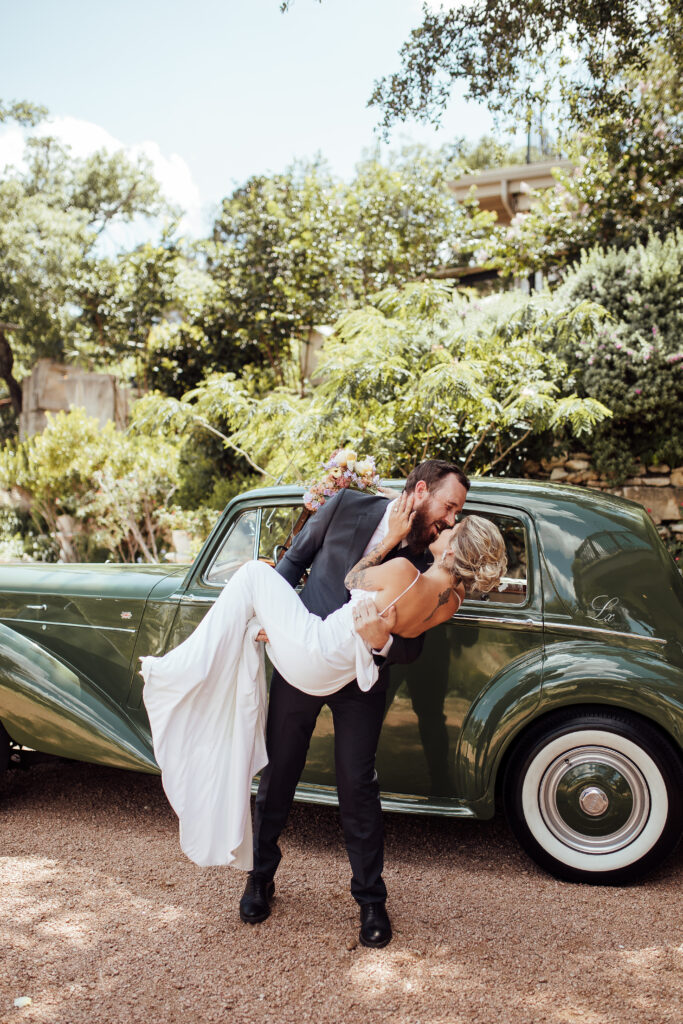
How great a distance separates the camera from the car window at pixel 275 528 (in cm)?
378

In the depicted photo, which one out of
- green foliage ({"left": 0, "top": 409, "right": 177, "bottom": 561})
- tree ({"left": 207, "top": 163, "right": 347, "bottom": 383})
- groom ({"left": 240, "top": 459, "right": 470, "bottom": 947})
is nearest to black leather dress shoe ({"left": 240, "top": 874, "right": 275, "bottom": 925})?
groom ({"left": 240, "top": 459, "right": 470, "bottom": 947})

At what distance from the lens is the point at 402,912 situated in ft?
10.0

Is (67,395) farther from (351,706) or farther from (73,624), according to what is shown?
(351,706)

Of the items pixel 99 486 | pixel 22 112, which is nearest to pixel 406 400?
pixel 99 486

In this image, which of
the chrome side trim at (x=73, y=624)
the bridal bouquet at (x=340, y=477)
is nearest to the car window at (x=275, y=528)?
the bridal bouquet at (x=340, y=477)

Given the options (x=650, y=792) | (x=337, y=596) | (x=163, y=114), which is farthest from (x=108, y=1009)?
(x=163, y=114)

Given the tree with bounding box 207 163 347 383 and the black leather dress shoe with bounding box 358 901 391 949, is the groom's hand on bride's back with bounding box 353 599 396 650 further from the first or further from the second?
the tree with bounding box 207 163 347 383

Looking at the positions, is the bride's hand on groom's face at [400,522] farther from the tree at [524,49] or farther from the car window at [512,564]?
the tree at [524,49]

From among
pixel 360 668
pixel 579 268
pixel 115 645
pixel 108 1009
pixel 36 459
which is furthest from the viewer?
pixel 36 459

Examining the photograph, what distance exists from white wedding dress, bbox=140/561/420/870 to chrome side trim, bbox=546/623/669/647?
1042 millimetres

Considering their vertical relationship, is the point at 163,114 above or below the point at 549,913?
above

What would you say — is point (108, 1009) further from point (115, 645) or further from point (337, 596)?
point (115, 645)

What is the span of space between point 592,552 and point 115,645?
2.37 meters

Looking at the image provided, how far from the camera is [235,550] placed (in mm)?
3861
